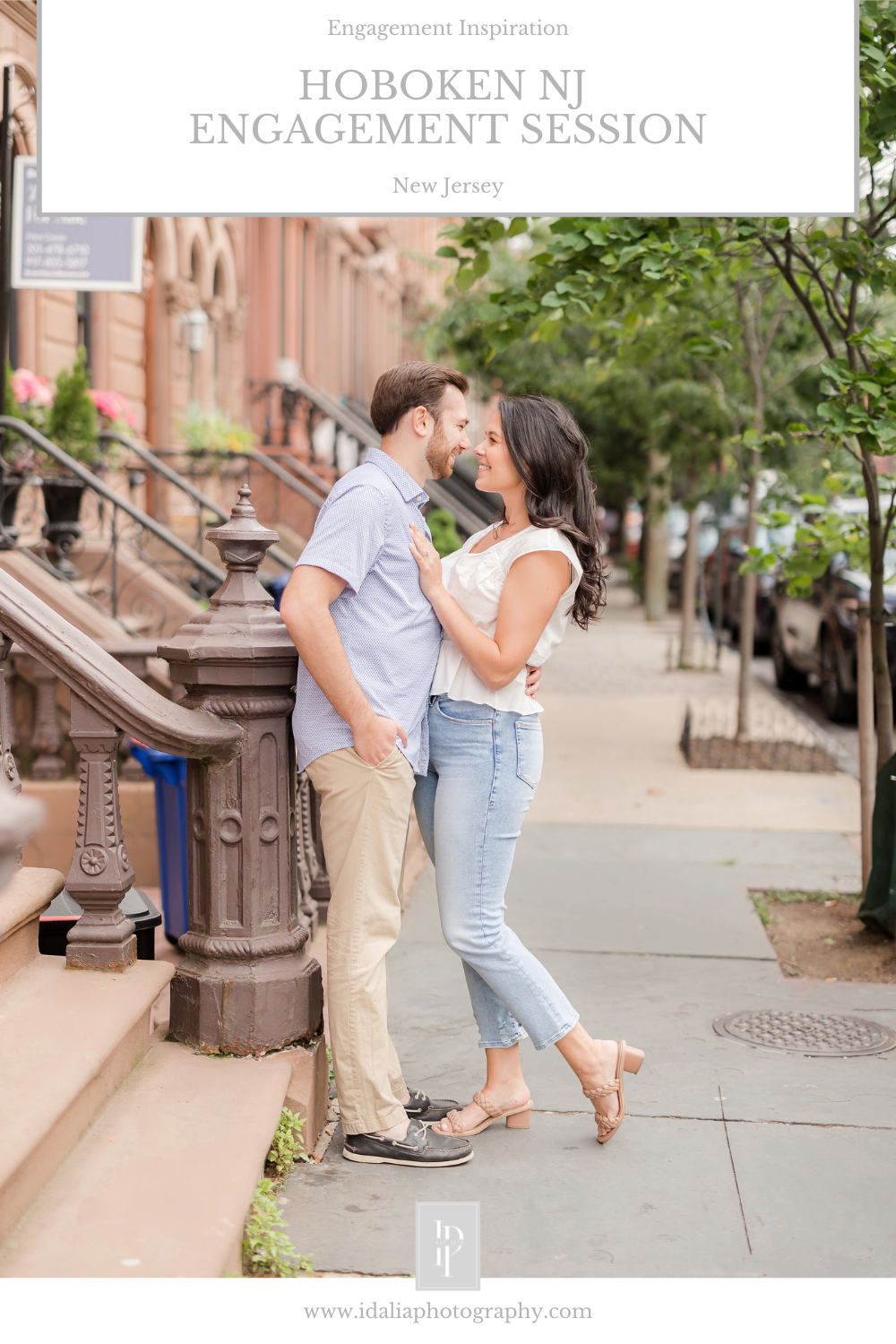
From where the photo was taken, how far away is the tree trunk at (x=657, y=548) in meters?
18.8

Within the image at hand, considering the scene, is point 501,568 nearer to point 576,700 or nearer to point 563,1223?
point 563,1223

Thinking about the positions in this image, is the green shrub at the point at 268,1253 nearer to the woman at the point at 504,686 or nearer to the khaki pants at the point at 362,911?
the khaki pants at the point at 362,911

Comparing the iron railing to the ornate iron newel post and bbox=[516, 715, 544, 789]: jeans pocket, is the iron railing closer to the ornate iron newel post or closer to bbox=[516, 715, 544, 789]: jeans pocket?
the ornate iron newel post

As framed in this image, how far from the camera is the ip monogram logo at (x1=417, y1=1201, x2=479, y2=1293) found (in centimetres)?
295

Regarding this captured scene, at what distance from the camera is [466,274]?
18.2 feet

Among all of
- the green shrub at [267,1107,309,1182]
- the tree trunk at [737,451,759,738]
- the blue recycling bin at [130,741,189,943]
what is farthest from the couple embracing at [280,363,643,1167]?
the tree trunk at [737,451,759,738]

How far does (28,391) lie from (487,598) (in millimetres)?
6010

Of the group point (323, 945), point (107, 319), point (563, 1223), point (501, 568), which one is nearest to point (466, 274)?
point (501, 568)

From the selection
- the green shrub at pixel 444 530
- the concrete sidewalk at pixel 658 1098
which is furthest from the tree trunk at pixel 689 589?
the concrete sidewalk at pixel 658 1098

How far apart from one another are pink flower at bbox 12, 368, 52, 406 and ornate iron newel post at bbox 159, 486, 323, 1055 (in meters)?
5.44

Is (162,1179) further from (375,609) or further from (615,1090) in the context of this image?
(375,609)

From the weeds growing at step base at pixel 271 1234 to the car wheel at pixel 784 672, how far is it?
39.7 ft

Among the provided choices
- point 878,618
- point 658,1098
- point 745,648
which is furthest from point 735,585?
point 658,1098
